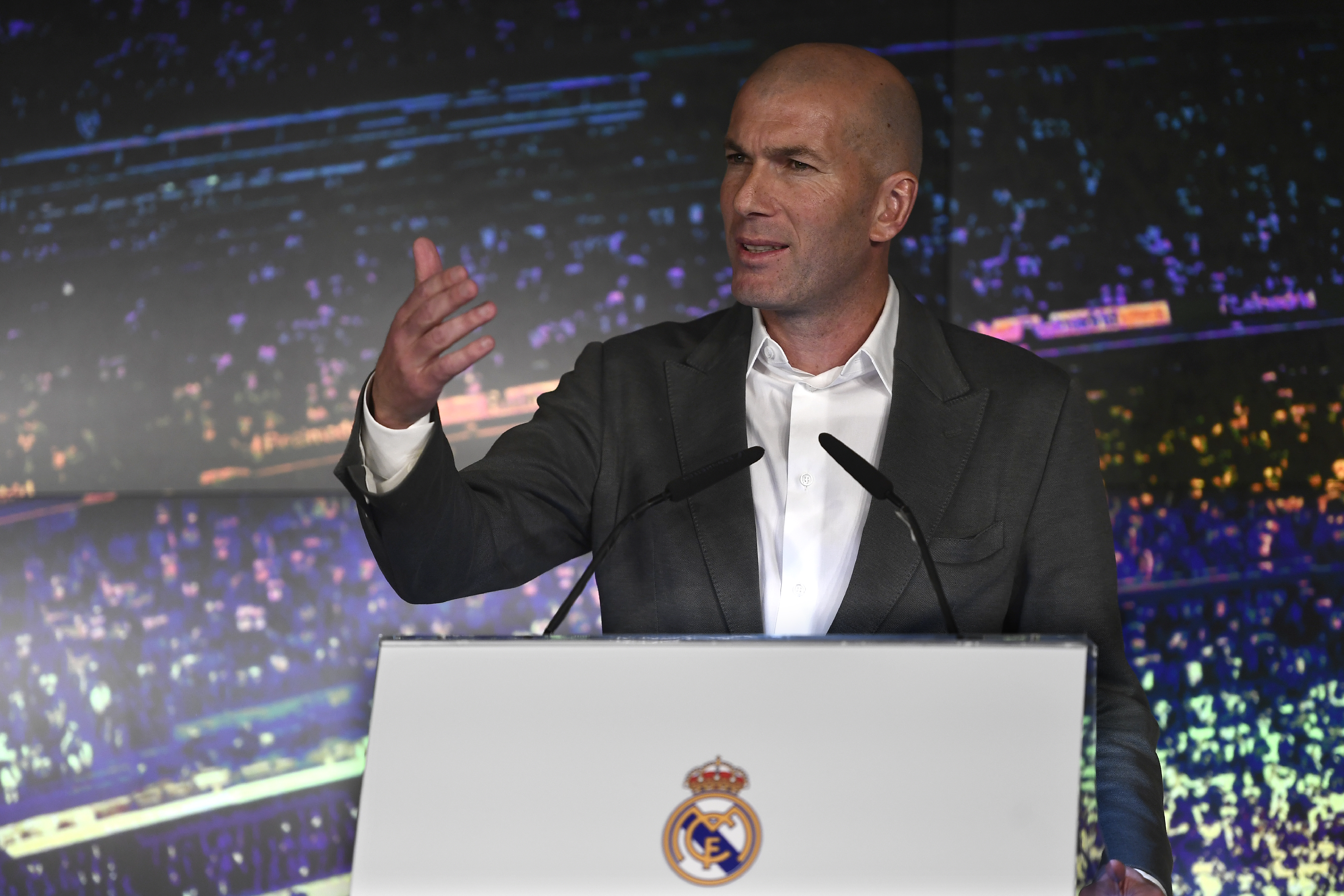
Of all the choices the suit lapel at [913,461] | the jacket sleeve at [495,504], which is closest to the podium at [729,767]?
the jacket sleeve at [495,504]

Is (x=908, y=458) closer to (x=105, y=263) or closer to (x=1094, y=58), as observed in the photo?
(x=1094, y=58)

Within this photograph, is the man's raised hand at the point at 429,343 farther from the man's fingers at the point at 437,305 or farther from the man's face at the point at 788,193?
the man's face at the point at 788,193

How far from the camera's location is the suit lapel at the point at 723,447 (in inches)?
42.1

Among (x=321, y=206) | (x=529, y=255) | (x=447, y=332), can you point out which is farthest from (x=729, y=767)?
(x=321, y=206)

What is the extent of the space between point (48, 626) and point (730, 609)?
178 centimetres

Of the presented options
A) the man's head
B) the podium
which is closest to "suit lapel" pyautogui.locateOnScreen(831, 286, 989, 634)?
the man's head

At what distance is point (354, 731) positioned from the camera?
2.11m

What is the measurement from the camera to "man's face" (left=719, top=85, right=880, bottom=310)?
114 cm

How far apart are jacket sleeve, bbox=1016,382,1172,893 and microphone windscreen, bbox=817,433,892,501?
24cm

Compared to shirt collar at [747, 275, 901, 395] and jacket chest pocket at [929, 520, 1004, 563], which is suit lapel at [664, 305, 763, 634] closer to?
shirt collar at [747, 275, 901, 395]

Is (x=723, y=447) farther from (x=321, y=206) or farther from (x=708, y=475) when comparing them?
(x=321, y=206)

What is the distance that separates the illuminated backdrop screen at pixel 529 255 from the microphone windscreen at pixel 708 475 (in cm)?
156

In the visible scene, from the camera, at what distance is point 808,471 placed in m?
1.12

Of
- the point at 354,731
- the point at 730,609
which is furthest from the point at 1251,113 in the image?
the point at 354,731
